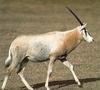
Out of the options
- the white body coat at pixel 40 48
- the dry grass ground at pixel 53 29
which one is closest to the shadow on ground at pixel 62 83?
the dry grass ground at pixel 53 29

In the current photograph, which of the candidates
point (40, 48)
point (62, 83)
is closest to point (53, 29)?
point (62, 83)

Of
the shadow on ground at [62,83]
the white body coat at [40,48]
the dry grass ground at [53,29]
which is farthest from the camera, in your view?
the dry grass ground at [53,29]

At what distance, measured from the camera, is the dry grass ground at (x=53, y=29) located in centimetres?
1395

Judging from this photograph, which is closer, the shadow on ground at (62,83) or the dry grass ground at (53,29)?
the shadow on ground at (62,83)

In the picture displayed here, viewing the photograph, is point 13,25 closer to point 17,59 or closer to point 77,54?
point 77,54

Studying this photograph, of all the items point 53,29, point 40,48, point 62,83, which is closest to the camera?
point 40,48

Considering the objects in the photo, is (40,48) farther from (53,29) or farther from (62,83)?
(53,29)

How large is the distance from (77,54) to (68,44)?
5231 millimetres

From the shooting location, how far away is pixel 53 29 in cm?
2258

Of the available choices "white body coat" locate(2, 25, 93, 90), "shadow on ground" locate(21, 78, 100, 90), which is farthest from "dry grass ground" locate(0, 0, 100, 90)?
"white body coat" locate(2, 25, 93, 90)

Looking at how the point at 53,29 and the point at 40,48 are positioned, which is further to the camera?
the point at 53,29

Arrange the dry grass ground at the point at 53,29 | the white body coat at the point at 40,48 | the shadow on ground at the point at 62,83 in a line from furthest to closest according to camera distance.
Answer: the dry grass ground at the point at 53,29 → the shadow on ground at the point at 62,83 → the white body coat at the point at 40,48

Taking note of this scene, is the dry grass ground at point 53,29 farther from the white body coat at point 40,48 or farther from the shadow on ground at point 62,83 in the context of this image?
the white body coat at point 40,48

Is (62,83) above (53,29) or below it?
above
